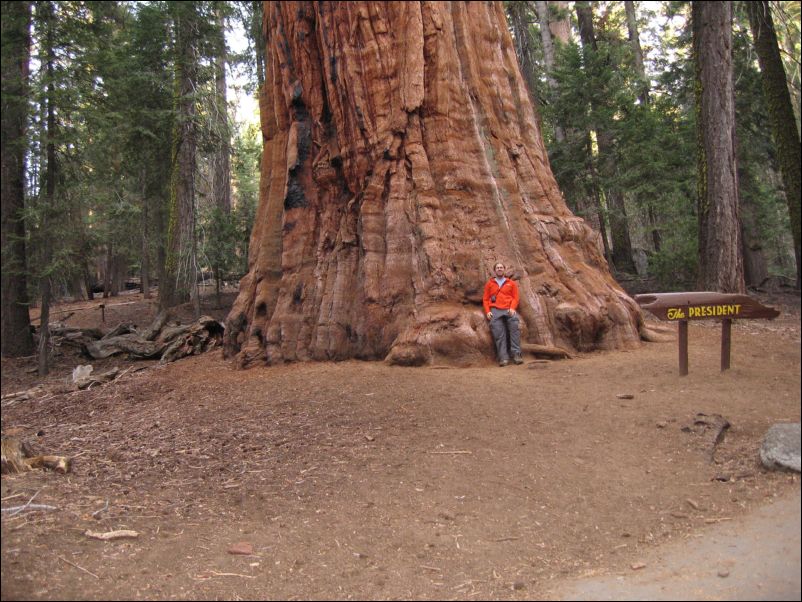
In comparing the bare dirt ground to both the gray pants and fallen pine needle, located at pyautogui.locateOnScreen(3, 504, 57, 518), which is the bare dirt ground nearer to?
fallen pine needle, located at pyautogui.locateOnScreen(3, 504, 57, 518)

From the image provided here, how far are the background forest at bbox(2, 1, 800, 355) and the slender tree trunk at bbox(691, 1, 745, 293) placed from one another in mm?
529

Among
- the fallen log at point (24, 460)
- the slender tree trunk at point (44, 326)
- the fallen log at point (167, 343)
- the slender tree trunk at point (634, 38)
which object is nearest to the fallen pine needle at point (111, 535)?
the fallen log at point (24, 460)

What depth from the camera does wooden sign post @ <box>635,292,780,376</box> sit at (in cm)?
334

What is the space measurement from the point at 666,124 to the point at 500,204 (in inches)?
440

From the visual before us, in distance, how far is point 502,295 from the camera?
25.4 feet

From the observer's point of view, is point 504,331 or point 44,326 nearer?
point 504,331

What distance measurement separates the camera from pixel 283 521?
4422mm

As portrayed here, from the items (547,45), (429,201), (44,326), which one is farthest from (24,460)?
(547,45)

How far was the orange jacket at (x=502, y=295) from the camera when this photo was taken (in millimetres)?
7719

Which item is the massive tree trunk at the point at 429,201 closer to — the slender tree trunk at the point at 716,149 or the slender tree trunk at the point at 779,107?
the slender tree trunk at the point at 716,149

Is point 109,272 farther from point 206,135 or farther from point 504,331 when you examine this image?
point 504,331

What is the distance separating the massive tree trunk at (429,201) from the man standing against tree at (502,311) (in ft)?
0.57

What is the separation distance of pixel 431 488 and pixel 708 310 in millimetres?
2309

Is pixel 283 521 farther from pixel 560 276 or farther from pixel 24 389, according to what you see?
pixel 24 389
